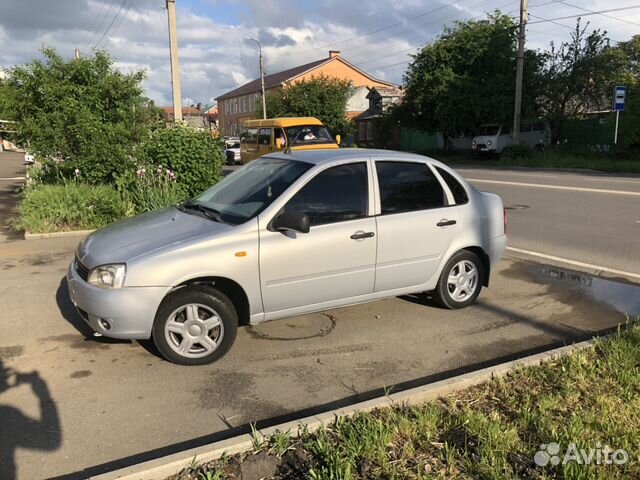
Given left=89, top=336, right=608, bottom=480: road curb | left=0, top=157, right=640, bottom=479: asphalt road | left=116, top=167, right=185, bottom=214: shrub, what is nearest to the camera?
left=89, top=336, right=608, bottom=480: road curb

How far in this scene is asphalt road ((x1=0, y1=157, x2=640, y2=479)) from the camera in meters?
3.45

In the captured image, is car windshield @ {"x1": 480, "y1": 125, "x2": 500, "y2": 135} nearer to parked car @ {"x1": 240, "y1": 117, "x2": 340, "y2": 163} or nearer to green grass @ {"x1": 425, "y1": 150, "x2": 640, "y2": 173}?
green grass @ {"x1": 425, "y1": 150, "x2": 640, "y2": 173}

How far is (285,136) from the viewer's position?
64.2ft

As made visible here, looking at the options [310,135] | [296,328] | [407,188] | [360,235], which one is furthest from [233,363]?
[310,135]

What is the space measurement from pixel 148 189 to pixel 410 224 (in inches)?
258

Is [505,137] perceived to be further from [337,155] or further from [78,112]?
[337,155]

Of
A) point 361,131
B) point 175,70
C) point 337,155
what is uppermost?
point 175,70

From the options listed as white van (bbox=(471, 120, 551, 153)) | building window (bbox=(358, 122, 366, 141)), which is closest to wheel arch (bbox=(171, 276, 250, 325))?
white van (bbox=(471, 120, 551, 153))

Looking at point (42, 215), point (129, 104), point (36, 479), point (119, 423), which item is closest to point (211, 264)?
point (119, 423)

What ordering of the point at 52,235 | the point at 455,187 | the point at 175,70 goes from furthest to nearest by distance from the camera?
the point at 175,70, the point at 52,235, the point at 455,187

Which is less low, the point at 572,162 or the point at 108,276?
the point at 108,276

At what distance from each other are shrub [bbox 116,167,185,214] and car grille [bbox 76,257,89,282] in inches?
212

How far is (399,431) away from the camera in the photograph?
127 inches

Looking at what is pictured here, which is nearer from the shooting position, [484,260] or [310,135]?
[484,260]
